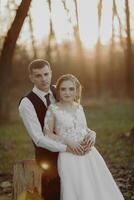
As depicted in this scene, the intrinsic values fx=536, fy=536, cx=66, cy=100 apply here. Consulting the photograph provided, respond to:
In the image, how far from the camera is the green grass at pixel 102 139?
8867mm

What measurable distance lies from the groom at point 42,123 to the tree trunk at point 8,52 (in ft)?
13.8

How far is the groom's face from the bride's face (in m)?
0.13

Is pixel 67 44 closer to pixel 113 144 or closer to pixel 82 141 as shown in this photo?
pixel 113 144

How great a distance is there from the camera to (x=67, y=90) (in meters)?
4.47

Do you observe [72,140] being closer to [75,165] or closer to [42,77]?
[75,165]

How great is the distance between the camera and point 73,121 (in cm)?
455

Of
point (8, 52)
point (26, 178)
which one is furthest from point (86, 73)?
point (26, 178)

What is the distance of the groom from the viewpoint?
4449 mm

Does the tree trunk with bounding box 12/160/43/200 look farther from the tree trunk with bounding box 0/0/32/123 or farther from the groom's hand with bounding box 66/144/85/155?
the tree trunk with bounding box 0/0/32/123

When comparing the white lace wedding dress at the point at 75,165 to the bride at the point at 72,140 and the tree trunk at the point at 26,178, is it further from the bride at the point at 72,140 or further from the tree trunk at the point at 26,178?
the tree trunk at the point at 26,178

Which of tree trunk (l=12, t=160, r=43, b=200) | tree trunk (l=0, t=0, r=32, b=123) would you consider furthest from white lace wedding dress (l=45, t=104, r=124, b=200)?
tree trunk (l=0, t=0, r=32, b=123)

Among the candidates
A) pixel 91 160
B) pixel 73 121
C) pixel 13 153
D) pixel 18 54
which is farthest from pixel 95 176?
pixel 18 54

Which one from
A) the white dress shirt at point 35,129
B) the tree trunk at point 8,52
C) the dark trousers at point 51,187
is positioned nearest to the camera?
the white dress shirt at point 35,129

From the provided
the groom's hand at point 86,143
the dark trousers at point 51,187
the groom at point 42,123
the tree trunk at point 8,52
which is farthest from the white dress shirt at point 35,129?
the tree trunk at point 8,52
